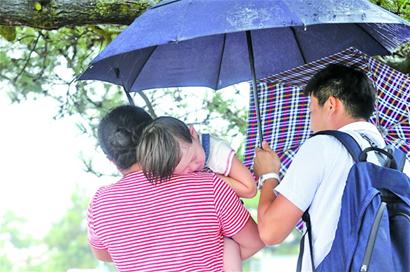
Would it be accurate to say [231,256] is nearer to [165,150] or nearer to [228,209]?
[228,209]

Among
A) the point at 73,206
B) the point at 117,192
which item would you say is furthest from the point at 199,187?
the point at 73,206

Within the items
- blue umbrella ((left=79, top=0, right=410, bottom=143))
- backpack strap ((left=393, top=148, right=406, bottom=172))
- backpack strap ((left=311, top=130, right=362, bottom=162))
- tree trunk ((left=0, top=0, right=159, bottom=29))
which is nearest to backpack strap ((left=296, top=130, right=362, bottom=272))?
backpack strap ((left=311, top=130, right=362, bottom=162))

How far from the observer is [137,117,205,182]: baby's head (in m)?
2.39

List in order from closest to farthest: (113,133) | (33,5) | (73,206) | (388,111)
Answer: (113,133) → (388,111) → (33,5) → (73,206)

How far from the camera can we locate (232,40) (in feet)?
11.0

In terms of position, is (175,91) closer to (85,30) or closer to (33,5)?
(85,30)

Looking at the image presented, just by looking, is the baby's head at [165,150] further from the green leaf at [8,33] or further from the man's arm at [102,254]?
the green leaf at [8,33]

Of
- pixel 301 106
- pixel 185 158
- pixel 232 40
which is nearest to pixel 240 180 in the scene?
pixel 185 158

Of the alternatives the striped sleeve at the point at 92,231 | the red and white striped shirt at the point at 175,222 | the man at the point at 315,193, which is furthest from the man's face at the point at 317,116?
the striped sleeve at the point at 92,231

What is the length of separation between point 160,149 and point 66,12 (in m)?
1.34

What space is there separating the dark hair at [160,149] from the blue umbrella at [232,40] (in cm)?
27

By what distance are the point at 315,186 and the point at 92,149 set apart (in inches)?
99.3

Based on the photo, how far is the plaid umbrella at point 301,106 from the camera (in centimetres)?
302

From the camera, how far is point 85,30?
4.62 m
